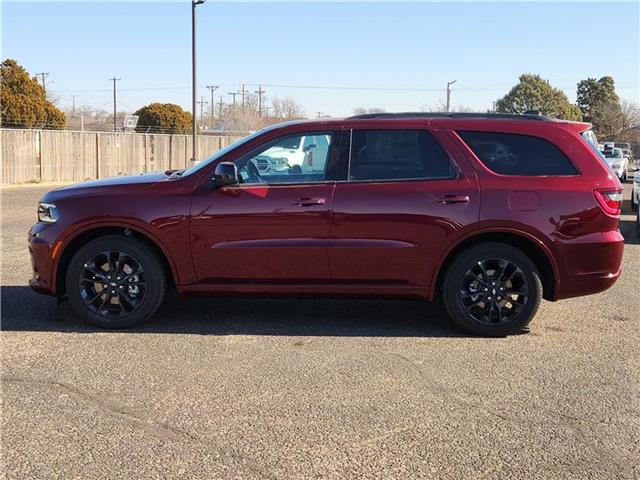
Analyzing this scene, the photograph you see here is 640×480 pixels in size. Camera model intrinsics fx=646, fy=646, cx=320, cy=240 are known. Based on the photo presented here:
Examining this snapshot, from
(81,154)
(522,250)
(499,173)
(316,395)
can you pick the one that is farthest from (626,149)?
(316,395)

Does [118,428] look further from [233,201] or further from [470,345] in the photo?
[470,345]

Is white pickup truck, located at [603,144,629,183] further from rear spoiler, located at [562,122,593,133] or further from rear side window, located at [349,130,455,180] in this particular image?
rear side window, located at [349,130,455,180]

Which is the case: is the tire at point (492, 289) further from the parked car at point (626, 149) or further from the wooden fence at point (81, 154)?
the parked car at point (626, 149)

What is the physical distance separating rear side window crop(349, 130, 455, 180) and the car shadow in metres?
1.35

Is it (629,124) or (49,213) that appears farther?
(629,124)

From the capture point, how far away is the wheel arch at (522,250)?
5.42 m

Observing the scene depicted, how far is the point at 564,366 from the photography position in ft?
15.9

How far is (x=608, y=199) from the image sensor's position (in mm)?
5395

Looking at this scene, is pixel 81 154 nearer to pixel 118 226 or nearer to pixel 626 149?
pixel 118 226

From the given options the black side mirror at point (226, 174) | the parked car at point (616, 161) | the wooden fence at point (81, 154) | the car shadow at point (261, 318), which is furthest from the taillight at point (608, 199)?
the parked car at point (616, 161)

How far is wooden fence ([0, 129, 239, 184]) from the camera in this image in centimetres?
2398

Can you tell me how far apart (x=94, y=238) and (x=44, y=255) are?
0.44 m

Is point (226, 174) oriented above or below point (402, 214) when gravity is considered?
above

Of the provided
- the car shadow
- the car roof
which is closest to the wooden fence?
the car shadow
